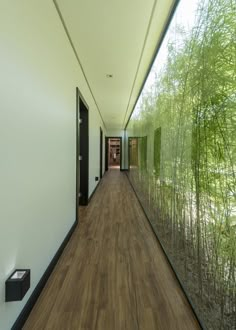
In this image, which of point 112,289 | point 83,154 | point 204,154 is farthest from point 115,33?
point 112,289

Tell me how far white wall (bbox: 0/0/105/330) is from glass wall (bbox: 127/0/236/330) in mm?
1229

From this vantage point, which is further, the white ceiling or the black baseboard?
the white ceiling

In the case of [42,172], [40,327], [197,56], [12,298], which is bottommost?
[40,327]

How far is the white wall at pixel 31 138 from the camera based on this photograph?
125cm

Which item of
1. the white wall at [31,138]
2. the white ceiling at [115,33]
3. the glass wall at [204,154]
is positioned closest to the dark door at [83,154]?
the white ceiling at [115,33]

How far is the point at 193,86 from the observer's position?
1559mm

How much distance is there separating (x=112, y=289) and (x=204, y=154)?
141 centimetres

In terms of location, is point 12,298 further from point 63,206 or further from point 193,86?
point 193,86

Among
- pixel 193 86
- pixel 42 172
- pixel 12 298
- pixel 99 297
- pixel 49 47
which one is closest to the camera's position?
pixel 12 298

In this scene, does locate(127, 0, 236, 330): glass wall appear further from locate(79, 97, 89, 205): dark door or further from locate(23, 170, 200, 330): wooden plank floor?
locate(79, 97, 89, 205): dark door

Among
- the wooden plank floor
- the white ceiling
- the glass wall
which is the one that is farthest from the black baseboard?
the white ceiling

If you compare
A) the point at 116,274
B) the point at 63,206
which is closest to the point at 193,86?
the point at 116,274

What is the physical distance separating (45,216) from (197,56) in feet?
6.04

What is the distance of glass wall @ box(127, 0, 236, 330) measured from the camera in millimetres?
1102
